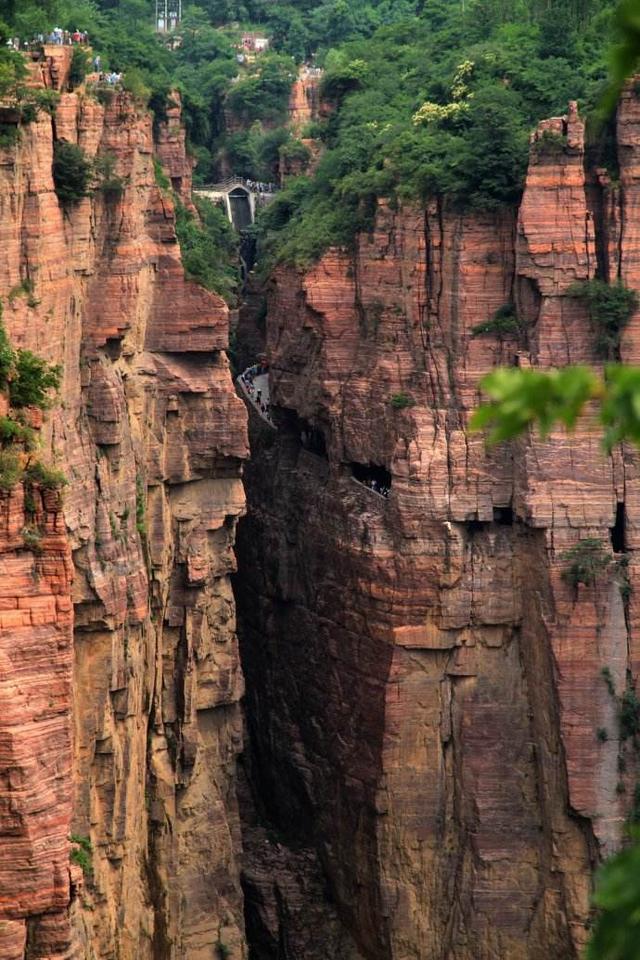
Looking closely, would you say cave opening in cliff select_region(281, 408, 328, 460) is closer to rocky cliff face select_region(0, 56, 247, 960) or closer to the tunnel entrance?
rocky cliff face select_region(0, 56, 247, 960)

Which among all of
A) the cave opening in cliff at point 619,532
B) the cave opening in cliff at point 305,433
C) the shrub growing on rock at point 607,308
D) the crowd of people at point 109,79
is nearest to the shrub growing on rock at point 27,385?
the crowd of people at point 109,79

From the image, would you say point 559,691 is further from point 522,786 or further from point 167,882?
point 167,882

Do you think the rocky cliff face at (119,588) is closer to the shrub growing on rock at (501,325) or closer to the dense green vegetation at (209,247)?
the dense green vegetation at (209,247)

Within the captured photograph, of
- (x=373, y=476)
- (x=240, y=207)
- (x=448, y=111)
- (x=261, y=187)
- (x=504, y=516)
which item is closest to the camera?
(x=504, y=516)

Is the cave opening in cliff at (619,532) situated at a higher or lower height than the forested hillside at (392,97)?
lower

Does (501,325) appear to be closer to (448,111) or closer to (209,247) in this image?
(448,111)

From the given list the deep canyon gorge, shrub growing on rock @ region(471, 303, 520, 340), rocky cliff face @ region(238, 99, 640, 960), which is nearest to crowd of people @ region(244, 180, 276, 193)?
the deep canyon gorge

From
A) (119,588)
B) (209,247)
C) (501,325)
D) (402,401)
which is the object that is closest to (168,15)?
(209,247)
